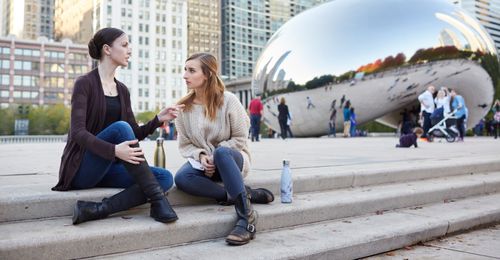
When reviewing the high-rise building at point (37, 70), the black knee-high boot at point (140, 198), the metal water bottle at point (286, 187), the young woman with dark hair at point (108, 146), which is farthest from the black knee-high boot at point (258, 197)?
the high-rise building at point (37, 70)

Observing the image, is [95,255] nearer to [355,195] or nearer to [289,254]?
[289,254]

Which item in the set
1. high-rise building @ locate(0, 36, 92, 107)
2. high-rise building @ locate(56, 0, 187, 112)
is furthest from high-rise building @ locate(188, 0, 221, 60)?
high-rise building @ locate(0, 36, 92, 107)

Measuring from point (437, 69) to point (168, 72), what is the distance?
98.2 metres

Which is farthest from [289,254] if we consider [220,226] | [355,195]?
[355,195]

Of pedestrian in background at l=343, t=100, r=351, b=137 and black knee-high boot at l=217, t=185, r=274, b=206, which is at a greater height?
pedestrian in background at l=343, t=100, r=351, b=137

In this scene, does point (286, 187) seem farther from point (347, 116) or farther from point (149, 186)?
point (347, 116)

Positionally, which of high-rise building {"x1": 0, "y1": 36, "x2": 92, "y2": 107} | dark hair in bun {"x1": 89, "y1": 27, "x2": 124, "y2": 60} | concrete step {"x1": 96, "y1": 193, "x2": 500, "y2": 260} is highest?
A: high-rise building {"x1": 0, "y1": 36, "x2": 92, "y2": 107}

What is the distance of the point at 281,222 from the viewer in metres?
3.65

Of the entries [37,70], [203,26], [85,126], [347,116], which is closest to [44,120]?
[37,70]

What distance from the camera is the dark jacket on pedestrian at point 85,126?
3105 mm

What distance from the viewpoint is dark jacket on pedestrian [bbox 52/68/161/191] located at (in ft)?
10.2

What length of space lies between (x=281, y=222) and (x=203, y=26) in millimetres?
140757

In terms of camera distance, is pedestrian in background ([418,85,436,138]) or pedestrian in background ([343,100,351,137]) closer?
pedestrian in background ([418,85,436,138])

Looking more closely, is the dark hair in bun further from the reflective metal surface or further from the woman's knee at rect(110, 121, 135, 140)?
the reflective metal surface
